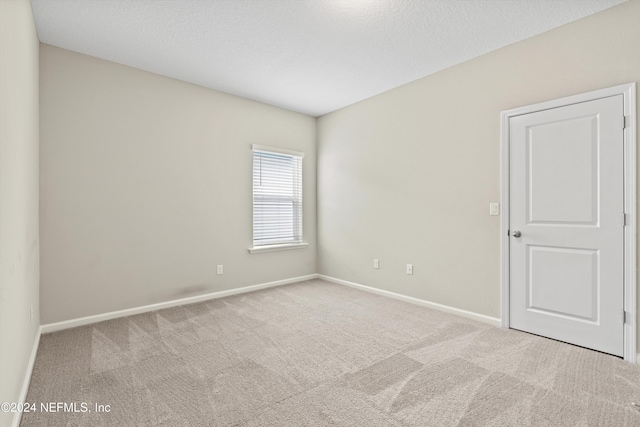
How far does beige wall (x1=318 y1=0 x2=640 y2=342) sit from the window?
24.0 inches

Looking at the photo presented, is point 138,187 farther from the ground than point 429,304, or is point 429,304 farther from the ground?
point 138,187

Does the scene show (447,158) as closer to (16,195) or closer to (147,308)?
(16,195)

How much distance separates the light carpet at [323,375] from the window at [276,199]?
158 cm

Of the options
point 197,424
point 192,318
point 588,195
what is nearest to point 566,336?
point 588,195

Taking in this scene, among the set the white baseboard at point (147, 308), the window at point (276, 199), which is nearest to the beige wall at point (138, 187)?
the white baseboard at point (147, 308)

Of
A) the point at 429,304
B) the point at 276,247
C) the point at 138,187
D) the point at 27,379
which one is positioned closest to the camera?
the point at 27,379

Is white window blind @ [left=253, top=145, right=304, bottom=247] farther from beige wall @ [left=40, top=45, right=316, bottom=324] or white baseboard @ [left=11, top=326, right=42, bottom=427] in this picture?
white baseboard @ [left=11, top=326, right=42, bottom=427]

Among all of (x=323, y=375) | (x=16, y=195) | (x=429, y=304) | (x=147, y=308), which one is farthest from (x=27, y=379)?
(x=429, y=304)

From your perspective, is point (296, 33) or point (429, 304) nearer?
point (296, 33)

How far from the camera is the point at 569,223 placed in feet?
8.55

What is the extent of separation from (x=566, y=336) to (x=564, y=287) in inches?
16.3

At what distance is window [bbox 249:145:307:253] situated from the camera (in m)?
4.46

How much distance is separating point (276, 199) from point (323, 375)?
9.65 feet

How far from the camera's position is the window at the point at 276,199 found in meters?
4.46
